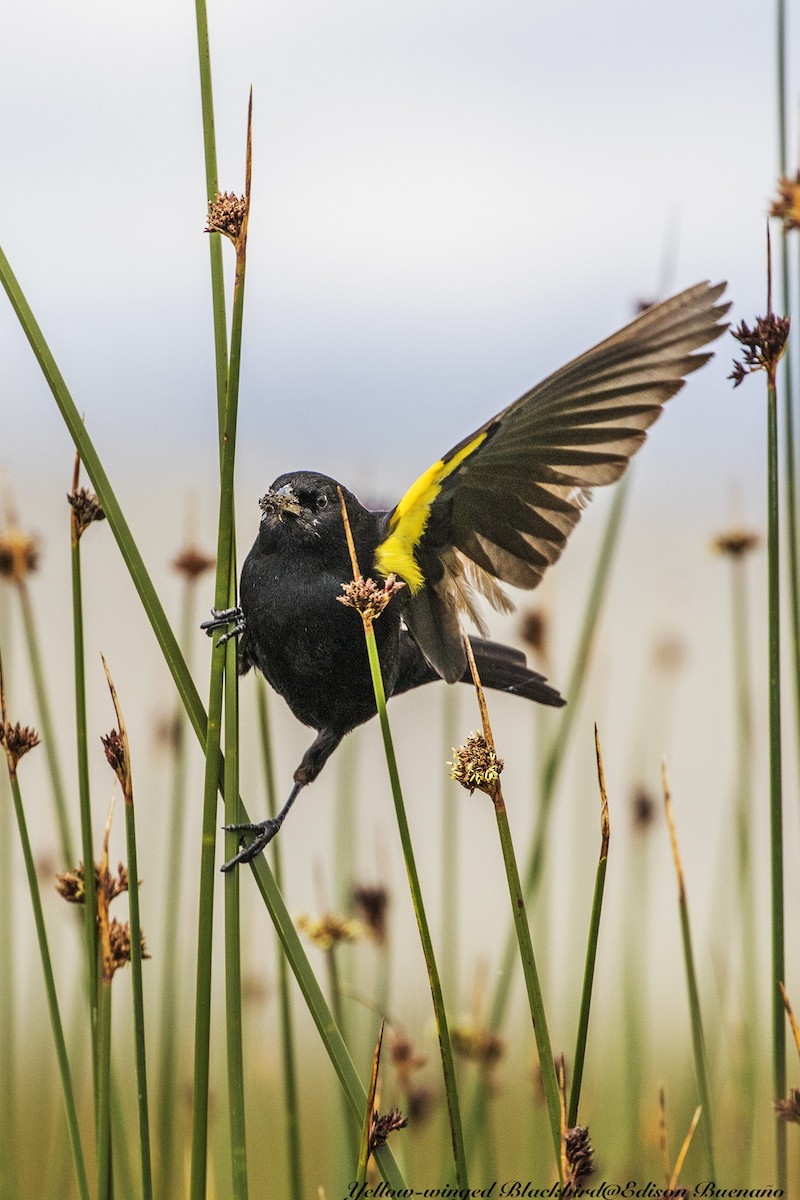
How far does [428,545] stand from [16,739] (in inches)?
32.6

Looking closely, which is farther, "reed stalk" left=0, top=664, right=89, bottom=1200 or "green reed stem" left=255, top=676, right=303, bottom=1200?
"green reed stem" left=255, top=676, right=303, bottom=1200

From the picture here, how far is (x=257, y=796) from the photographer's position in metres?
2.62

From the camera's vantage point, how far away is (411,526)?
189cm

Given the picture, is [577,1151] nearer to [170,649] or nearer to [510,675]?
[170,649]

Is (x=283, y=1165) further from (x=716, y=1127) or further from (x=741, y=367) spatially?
(x=741, y=367)

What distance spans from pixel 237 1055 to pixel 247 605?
2.81 feet

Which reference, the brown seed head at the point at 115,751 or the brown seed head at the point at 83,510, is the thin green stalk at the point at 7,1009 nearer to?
the brown seed head at the point at 83,510

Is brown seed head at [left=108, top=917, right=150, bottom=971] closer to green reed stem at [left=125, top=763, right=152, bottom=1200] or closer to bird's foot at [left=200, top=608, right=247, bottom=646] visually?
green reed stem at [left=125, top=763, right=152, bottom=1200]

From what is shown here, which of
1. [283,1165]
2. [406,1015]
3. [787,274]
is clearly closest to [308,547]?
[787,274]

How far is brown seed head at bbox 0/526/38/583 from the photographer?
1.74m

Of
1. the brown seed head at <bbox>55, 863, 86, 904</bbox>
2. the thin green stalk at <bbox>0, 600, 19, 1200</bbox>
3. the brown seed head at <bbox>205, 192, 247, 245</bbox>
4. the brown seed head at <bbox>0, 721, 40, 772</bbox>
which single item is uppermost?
the brown seed head at <bbox>205, 192, 247, 245</bbox>

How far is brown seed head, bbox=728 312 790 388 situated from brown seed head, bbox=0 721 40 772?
0.87m

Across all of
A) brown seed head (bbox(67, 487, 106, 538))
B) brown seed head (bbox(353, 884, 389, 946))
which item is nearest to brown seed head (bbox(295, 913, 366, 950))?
brown seed head (bbox(353, 884, 389, 946))

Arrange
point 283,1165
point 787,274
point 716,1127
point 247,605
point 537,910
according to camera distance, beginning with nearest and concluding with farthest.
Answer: point 787,274
point 247,605
point 537,910
point 716,1127
point 283,1165
